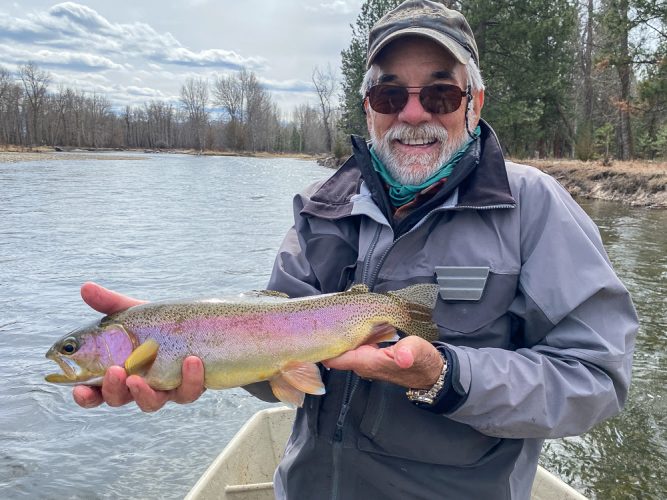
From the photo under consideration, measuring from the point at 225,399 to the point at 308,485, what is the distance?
3977mm

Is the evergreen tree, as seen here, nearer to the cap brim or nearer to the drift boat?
the drift boat

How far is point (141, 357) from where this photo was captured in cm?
207

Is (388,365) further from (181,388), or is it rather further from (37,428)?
(37,428)

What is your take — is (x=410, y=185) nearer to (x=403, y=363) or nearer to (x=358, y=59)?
(x=403, y=363)

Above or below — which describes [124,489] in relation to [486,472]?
below

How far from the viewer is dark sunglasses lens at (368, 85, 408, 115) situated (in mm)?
2463

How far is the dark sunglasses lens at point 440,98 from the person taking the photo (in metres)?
2.43

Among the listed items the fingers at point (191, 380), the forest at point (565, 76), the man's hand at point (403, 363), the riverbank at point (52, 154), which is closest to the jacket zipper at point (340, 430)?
the man's hand at point (403, 363)

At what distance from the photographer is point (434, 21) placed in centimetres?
243

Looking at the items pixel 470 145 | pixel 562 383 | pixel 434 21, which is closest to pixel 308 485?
pixel 562 383

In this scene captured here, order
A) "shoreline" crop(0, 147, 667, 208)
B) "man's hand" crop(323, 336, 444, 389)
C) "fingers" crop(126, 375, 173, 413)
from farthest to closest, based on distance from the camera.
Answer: "shoreline" crop(0, 147, 667, 208) < "fingers" crop(126, 375, 173, 413) < "man's hand" crop(323, 336, 444, 389)

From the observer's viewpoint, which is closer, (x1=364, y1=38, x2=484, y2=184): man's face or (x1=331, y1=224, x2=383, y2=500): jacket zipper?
(x1=331, y1=224, x2=383, y2=500): jacket zipper

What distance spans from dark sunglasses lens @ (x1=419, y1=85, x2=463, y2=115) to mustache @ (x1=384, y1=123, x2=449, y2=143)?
0.23ft

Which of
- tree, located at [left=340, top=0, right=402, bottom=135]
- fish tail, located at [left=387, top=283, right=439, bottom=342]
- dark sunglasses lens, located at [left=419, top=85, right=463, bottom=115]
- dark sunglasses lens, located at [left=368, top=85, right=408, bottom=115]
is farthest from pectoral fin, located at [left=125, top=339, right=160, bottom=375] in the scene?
tree, located at [left=340, top=0, right=402, bottom=135]
